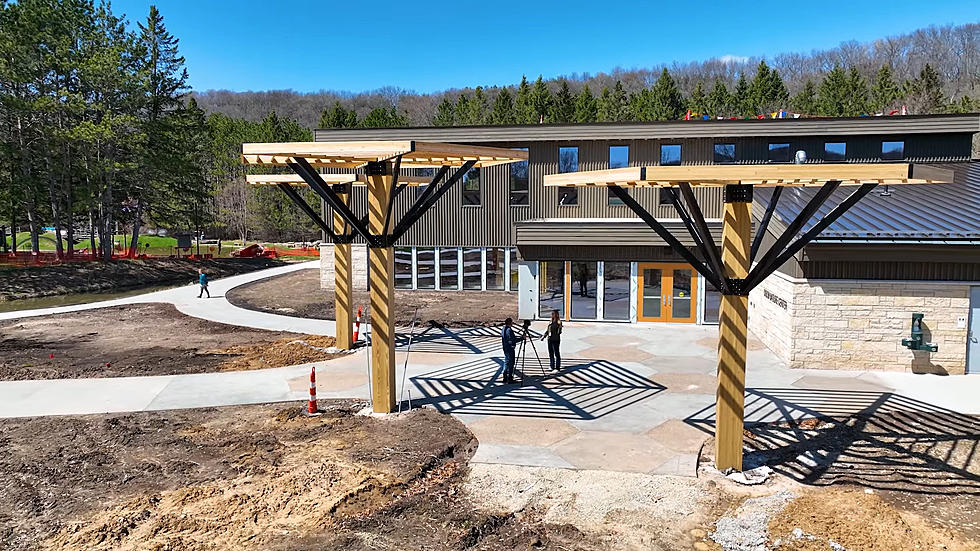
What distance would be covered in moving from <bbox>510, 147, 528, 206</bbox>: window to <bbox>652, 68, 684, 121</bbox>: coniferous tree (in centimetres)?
4598

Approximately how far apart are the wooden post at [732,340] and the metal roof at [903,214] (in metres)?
7.49

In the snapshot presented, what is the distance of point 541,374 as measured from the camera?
1603 centimetres

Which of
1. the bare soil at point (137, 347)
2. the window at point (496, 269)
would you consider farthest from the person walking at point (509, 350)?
the window at point (496, 269)

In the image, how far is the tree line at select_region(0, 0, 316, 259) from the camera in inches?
1515

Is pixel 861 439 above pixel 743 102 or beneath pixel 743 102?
beneath

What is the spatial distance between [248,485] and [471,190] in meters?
21.8

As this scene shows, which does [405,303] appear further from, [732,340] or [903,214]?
[732,340]

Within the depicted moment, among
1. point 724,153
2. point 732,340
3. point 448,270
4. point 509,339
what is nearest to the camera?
point 732,340

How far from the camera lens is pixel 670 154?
26.5 metres

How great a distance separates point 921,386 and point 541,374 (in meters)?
8.78

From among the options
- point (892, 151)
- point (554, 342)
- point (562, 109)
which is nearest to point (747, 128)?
point (892, 151)

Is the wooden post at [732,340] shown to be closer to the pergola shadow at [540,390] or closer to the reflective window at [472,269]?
the pergola shadow at [540,390]

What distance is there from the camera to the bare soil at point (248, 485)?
26.4 feet

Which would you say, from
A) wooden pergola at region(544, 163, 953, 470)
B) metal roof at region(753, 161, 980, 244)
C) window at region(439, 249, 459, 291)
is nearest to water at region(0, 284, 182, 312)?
window at region(439, 249, 459, 291)
